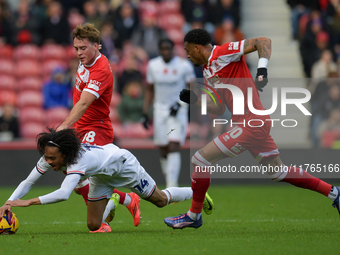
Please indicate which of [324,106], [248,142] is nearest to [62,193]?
[248,142]

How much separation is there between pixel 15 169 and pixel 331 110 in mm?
6954

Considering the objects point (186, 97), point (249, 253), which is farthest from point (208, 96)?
point (249, 253)

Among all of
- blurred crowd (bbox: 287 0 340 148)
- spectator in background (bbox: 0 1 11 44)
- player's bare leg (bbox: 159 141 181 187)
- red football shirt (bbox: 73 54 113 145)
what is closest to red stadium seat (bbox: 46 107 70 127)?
spectator in background (bbox: 0 1 11 44)

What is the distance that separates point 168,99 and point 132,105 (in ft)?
8.13

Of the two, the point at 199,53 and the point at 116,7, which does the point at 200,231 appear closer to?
the point at 199,53

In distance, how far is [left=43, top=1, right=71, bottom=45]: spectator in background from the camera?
14055mm

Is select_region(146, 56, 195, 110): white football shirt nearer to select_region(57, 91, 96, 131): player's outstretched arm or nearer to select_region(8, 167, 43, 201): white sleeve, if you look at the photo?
select_region(57, 91, 96, 131): player's outstretched arm

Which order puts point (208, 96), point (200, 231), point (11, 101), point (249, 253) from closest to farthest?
point (249, 253) < point (200, 231) < point (208, 96) < point (11, 101)

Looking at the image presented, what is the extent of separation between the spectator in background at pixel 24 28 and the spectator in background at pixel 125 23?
2.12 metres

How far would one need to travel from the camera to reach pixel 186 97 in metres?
5.97

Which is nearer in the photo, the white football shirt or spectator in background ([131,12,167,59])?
the white football shirt

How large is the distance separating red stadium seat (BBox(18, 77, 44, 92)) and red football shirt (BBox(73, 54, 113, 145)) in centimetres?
752

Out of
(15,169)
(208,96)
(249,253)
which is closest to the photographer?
(249,253)

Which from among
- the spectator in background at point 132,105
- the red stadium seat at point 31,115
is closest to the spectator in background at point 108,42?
the spectator in background at point 132,105
